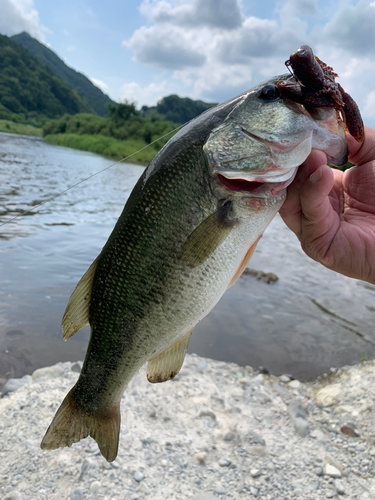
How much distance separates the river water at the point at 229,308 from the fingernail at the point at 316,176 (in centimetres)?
425

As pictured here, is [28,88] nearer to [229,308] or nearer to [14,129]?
[14,129]

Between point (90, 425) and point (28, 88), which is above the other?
point (28, 88)

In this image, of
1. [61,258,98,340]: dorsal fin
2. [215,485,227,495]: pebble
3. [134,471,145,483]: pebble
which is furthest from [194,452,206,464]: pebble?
[61,258,98,340]: dorsal fin

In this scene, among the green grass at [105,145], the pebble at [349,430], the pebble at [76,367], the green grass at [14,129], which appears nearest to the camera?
the pebble at [349,430]

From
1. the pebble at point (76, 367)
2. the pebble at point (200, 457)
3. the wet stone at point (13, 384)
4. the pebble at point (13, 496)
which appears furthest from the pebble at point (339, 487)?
the wet stone at point (13, 384)

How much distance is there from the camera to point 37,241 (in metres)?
9.45

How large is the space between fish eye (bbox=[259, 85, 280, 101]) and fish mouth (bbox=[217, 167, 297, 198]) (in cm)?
37

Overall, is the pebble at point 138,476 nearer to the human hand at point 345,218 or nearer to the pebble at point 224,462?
the pebble at point 224,462

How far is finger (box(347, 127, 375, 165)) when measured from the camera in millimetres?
2275

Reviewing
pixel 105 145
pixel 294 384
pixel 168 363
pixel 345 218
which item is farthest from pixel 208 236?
pixel 105 145

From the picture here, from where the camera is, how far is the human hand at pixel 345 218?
231cm

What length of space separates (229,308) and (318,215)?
17.2ft

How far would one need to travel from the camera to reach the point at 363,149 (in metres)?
2.35

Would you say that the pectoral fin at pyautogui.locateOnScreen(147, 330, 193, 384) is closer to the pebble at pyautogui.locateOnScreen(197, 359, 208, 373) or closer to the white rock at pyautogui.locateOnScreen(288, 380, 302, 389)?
the pebble at pyautogui.locateOnScreen(197, 359, 208, 373)
